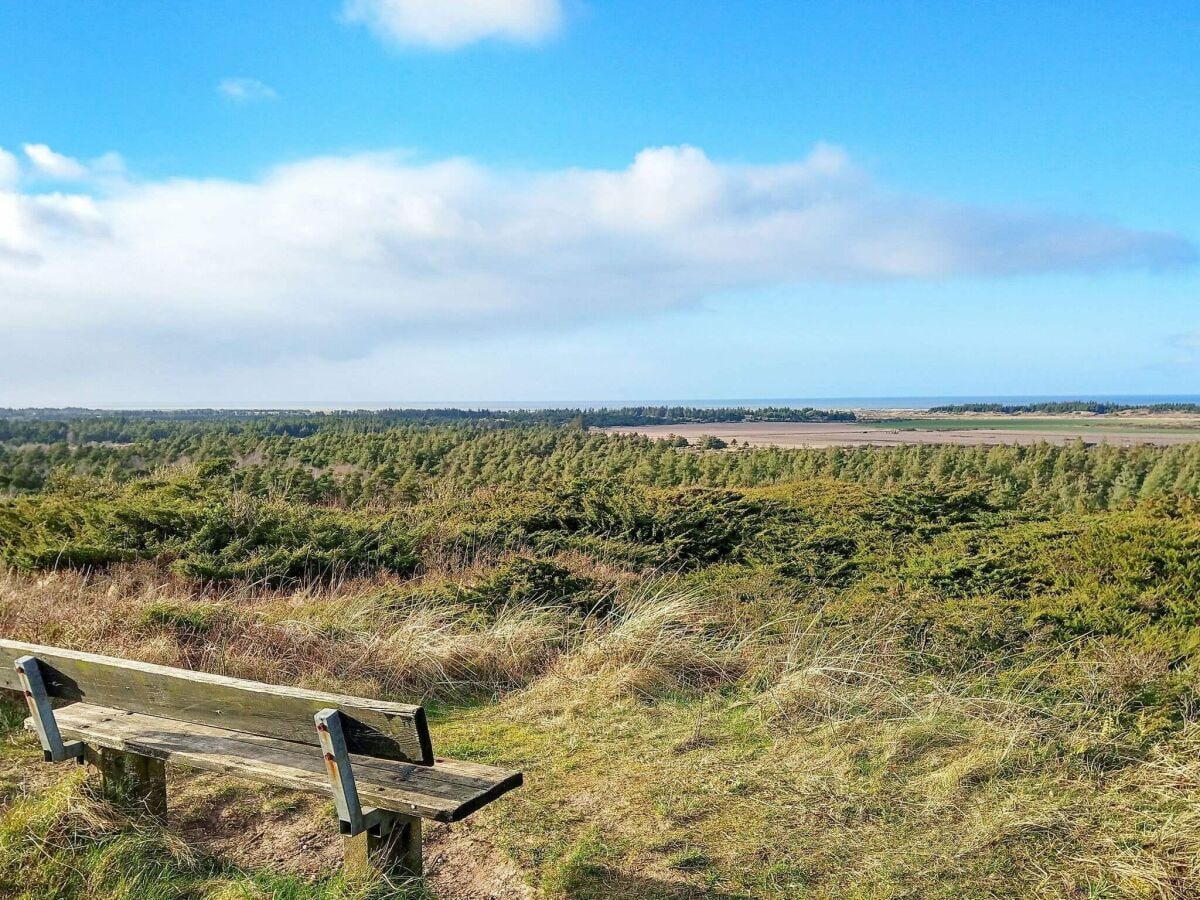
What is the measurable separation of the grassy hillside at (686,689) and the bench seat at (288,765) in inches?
12.2

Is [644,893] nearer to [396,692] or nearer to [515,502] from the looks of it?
[396,692]

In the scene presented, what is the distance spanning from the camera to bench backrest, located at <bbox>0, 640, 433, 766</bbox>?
2654mm

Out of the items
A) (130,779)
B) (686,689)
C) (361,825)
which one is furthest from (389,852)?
(686,689)

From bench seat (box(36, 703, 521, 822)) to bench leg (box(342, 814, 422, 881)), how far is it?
139 mm

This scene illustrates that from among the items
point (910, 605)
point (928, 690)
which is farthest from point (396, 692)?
point (910, 605)

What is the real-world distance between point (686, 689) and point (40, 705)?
3.60 m

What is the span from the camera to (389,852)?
9.35 feet

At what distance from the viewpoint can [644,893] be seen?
309cm

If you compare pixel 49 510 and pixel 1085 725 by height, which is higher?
pixel 49 510

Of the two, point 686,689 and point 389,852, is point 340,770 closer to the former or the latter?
point 389,852

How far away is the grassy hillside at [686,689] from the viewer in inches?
128

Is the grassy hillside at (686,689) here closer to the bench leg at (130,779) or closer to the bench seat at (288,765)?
the bench leg at (130,779)

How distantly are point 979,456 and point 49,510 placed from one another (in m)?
33.9

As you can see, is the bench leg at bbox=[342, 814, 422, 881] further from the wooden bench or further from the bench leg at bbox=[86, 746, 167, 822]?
the bench leg at bbox=[86, 746, 167, 822]
